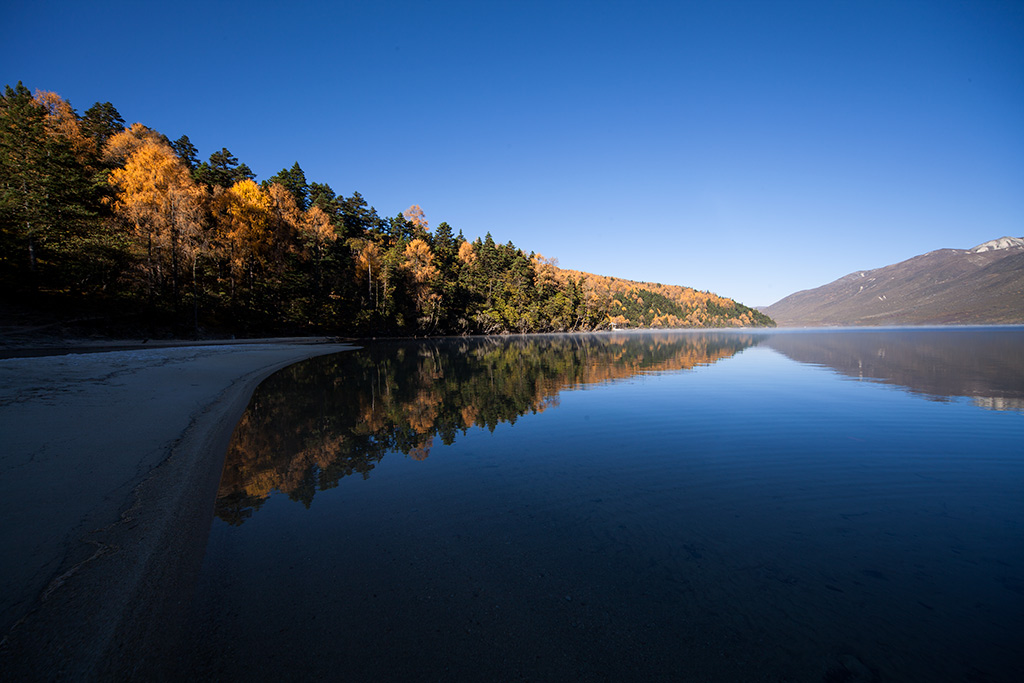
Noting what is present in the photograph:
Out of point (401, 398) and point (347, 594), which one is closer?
point (347, 594)

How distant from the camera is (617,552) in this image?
4.52 m

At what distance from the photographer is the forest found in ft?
113

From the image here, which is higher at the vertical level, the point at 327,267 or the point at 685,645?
the point at 327,267

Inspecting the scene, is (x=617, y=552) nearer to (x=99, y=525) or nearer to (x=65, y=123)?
(x=99, y=525)

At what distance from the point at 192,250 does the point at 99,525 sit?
51.0 m

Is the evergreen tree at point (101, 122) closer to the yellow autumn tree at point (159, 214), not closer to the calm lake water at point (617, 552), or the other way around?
the yellow autumn tree at point (159, 214)

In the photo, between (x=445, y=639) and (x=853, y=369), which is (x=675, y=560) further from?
(x=853, y=369)

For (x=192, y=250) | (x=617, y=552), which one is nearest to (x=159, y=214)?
(x=192, y=250)

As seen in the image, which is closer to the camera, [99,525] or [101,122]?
[99,525]

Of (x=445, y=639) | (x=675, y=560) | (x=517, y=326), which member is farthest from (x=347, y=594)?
(x=517, y=326)

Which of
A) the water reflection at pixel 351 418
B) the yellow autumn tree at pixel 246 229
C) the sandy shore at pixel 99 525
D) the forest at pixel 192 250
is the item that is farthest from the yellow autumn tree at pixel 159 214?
the sandy shore at pixel 99 525

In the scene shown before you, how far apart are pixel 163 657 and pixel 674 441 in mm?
8744

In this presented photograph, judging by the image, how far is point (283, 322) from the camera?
53125mm

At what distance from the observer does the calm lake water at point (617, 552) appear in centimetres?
298
